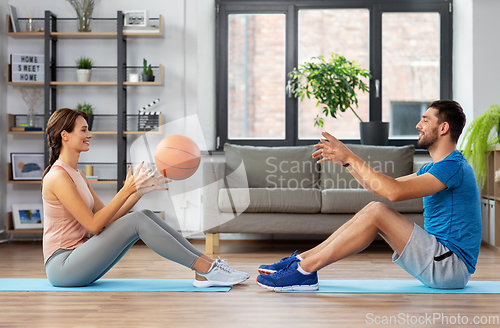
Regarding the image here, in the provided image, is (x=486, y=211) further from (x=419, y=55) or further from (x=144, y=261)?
(x=144, y=261)

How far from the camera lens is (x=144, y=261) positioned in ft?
9.75

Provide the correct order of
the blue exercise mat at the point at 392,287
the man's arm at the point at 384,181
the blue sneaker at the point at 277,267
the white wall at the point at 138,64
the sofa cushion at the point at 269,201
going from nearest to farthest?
the man's arm at the point at 384,181 < the blue exercise mat at the point at 392,287 < the blue sneaker at the point at 277,267 < the sofa cushion at the point at 269,201 < the white wall at the point at 138,64

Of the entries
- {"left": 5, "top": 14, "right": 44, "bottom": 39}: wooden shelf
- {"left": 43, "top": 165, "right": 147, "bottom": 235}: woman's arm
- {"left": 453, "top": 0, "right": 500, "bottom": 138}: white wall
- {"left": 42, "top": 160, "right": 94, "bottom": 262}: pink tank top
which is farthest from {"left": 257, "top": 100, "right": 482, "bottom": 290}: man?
{"left": 5, "top": 14, "right": 44, "bottom": 39}: wooden shelf

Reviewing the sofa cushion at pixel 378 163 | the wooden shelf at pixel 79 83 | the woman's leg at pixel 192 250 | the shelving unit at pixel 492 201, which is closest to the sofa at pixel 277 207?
the sofa cushion at pixel 378 163

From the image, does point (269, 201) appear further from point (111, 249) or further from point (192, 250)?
point (111, 249)

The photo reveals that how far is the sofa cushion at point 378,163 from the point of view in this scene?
3.71m

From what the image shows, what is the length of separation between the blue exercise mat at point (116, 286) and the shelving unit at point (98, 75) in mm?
1623

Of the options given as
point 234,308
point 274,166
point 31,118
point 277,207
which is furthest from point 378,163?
point 31,118

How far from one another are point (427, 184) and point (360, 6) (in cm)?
287

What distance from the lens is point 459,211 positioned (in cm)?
193

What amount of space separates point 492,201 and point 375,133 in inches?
42.5

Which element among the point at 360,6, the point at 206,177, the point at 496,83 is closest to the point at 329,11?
the point at 360,6

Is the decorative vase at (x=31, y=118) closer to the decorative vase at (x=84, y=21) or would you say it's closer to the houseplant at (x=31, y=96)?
the houseplant at (x=31, y=96)

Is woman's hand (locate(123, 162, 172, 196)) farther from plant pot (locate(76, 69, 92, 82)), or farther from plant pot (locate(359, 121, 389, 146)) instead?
plant pot (locate(359, 121, 389, 146))
